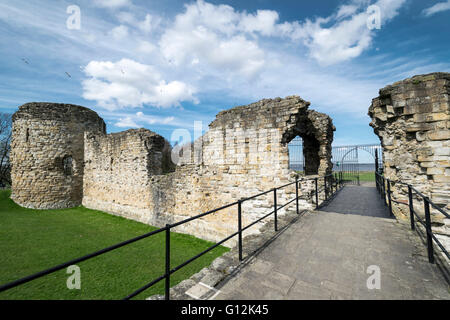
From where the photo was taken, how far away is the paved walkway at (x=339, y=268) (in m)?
2.49

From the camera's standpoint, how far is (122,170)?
11945 millimetres

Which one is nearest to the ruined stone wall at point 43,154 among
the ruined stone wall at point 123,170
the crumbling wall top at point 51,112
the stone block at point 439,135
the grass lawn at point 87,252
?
the crumbling wall top at point 51,112

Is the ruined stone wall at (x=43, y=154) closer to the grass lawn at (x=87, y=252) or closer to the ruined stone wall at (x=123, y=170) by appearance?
the ruined stone wall at (x=123, y=170)

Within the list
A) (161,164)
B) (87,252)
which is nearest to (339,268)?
(87,252)

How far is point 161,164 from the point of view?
1120cm

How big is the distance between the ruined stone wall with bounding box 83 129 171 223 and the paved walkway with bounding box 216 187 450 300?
8.37 meters

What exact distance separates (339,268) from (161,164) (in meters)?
9.79

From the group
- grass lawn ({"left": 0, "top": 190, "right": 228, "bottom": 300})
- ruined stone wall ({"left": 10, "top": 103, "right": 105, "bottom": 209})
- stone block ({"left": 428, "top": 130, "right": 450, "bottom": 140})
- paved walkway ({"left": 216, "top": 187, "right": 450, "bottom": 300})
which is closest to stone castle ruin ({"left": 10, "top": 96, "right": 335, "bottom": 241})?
ruined stone wall ({"left": 10, "top": 103, "right": 105, "bottom": 209})

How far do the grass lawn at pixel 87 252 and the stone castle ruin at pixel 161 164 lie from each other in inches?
58.0

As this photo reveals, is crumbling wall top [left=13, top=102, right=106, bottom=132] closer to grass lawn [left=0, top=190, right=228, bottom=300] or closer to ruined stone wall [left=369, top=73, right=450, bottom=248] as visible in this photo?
grass lawn [left=0, top=190, right=228, bottom=300]

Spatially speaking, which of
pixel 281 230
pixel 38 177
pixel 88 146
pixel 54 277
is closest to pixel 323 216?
pixel 281 230

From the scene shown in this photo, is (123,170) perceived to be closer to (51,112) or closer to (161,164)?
(161,164)

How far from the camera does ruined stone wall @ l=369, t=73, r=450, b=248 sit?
15.3 ft
